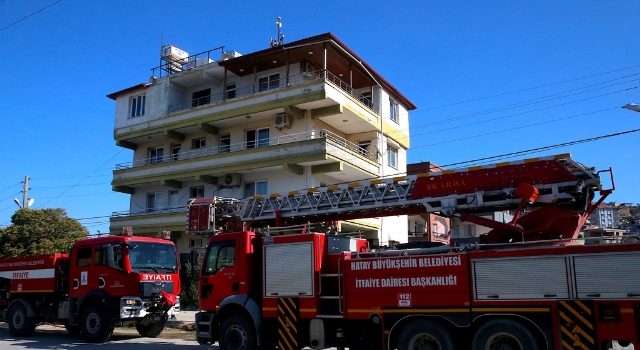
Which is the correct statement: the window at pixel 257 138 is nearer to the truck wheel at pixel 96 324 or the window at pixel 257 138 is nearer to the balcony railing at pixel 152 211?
the balcony railing at pixel 152 211

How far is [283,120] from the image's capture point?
30109 mm

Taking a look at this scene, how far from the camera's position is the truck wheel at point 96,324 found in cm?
1590

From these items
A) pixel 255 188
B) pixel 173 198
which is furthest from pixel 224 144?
pixel 173 198

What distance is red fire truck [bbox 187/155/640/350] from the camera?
9312 millimetres

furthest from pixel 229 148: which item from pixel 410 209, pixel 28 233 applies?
pixel 410 209

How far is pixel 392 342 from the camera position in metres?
11.0

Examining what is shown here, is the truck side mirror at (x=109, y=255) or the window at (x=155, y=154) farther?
the window at (x=155, y=154)

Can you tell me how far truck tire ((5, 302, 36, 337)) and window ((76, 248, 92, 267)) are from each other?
282cm

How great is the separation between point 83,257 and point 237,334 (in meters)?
7.05

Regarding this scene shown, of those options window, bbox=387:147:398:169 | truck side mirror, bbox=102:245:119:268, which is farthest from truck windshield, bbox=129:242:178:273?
window, bbox=387:147:398:169

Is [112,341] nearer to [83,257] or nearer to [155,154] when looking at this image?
[83,257]

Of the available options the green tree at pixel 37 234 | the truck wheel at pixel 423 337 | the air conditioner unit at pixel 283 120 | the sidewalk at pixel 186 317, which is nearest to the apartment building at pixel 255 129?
the air conditioner unit at pixel 283 120

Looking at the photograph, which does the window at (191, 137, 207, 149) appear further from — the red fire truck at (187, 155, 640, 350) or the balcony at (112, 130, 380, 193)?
the red fire truck at (187, 155, 640, 350)

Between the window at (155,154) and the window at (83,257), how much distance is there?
1910 cm
